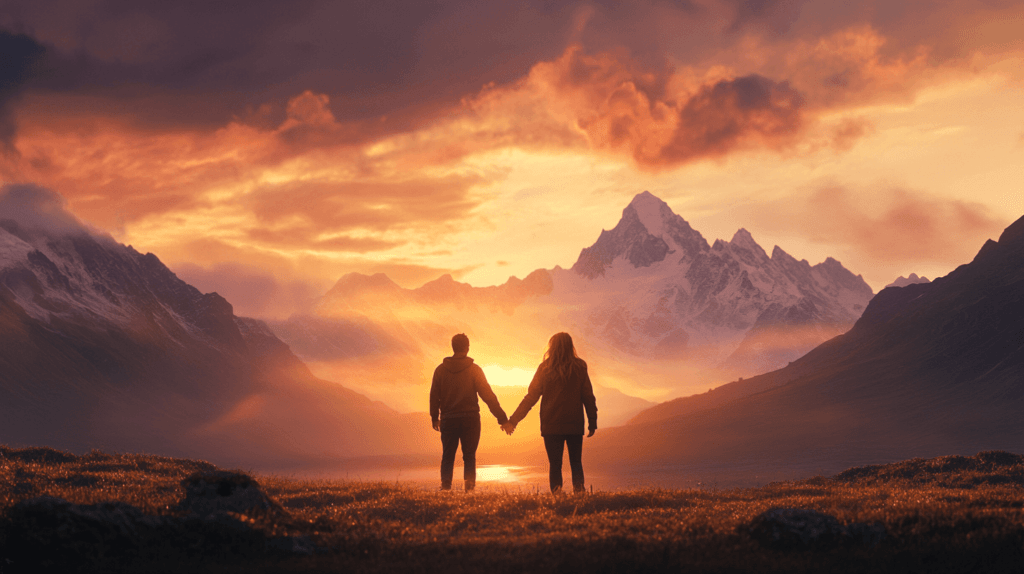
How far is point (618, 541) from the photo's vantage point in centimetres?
1180

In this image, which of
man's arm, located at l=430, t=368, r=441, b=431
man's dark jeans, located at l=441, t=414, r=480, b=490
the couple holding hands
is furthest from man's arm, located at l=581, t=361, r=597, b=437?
man's arm, located at l=430, t=368, r=441, b=431

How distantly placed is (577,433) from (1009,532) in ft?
30.7

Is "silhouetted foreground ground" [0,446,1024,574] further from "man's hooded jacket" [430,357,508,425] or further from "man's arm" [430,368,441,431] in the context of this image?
"man's arm" [430,368,441,431]

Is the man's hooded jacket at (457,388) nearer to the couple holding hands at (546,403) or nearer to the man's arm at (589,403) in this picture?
the couple holding hands at (546,403)

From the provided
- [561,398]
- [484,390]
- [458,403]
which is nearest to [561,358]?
[561,398]

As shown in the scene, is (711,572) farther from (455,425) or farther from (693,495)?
(455,425)

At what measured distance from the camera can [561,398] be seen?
62.3ft

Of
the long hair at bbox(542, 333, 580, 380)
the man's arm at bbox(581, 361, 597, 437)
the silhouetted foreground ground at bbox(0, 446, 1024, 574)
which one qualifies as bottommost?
the silhouetted foreground ground at bbox(0, 446, 1024, 574)

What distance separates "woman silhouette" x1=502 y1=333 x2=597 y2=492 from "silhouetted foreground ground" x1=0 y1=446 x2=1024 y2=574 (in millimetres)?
3180

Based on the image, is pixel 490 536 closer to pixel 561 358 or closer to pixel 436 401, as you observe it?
pixel 561 358

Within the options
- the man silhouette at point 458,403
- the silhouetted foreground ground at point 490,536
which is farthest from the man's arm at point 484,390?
the silhouetted foreground ground at point 490,536

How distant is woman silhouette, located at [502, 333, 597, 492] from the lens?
18.9 meters

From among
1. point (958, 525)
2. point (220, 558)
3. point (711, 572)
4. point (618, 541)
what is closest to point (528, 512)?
point (618, 541)

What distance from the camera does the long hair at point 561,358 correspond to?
18953mm
